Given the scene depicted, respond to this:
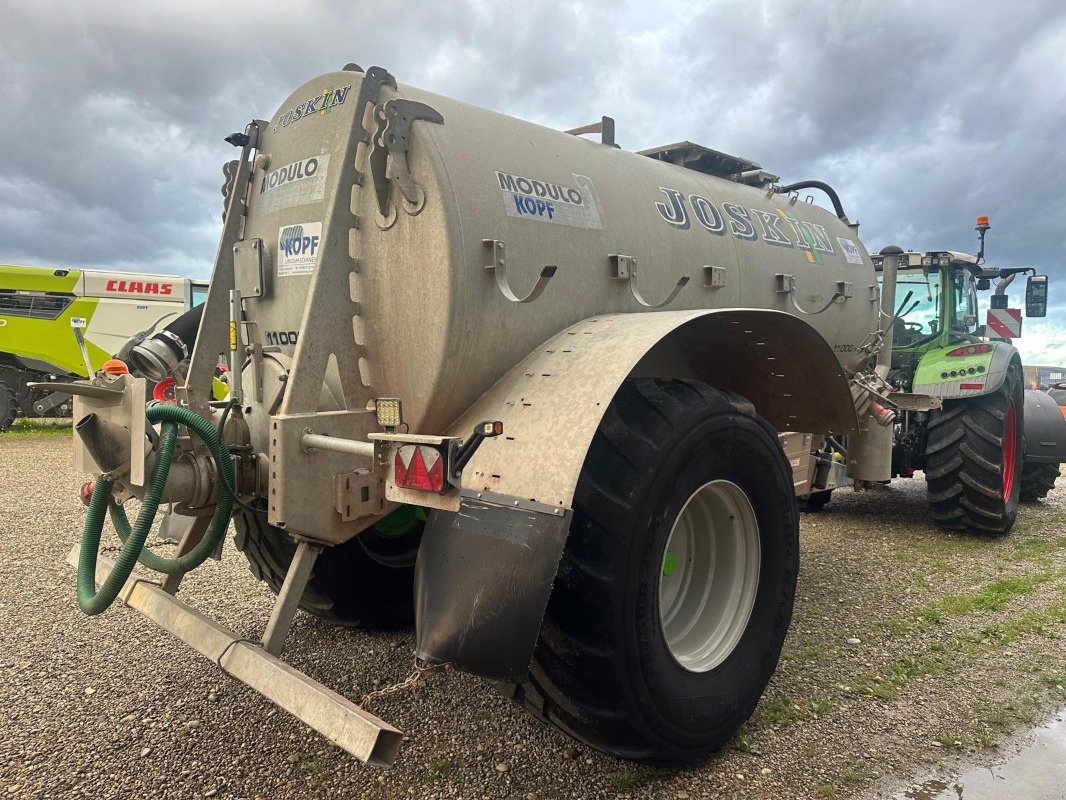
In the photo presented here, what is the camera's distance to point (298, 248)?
9.41 ft

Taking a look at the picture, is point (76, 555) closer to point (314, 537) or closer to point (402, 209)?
point (314, 537)

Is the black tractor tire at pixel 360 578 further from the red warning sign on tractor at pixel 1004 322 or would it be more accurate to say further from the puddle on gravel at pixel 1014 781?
the red warning sign on tractor at pixel 1004 322

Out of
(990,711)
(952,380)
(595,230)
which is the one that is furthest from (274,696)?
(952,380)

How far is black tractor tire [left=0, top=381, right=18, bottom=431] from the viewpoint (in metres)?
12.5

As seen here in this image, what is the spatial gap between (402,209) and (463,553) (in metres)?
1.15

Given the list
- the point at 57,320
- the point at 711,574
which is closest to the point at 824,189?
the point at 711,574

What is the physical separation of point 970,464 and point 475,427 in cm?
507

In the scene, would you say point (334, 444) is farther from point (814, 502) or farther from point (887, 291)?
point (814, 502)

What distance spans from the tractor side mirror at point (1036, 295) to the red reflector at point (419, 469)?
25.0 feet

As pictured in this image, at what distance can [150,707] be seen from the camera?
9.96 ft

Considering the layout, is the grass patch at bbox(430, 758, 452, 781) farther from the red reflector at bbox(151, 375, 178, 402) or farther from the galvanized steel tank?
the red reflector at bbox(151, 375, 178, 402)

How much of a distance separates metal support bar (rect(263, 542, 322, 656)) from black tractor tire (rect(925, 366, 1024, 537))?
500 centimetres

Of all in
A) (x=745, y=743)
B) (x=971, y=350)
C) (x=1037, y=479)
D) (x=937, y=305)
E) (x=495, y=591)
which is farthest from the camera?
(x=1037, y=479)

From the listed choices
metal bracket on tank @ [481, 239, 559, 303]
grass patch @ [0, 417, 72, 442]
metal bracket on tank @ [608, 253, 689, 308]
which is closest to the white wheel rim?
metal bracket on tank @ [608, 253, 689, 308]
